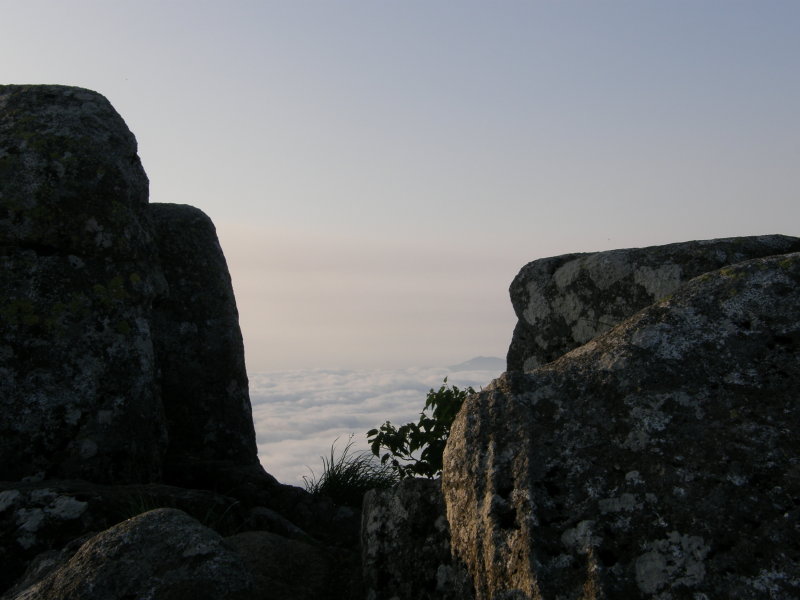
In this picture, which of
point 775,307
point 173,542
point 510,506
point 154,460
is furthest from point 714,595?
point 154,460

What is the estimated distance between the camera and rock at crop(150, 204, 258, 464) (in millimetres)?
10688

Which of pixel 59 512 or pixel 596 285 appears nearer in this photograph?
pixel 59 512

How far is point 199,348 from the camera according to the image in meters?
10.9

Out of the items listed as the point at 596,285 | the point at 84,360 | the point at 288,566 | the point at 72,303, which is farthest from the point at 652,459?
the point at 72,303

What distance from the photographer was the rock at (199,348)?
35.1ft

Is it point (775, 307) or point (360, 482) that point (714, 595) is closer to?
point (775, 307)

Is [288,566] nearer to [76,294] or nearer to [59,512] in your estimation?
[59,512]

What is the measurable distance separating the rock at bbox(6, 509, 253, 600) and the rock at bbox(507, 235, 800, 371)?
9.67 feet

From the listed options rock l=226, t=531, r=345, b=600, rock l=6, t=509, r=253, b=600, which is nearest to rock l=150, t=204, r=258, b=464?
rock l=226, t=531, r=345, b=600

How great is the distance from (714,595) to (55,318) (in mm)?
6555

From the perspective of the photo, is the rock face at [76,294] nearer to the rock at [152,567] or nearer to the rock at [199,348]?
the rock at [199,348]

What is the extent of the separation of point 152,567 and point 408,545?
143 cm

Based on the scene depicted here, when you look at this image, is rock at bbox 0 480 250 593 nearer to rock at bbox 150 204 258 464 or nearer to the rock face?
the rock face

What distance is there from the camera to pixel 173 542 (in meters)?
Result: 4.93
